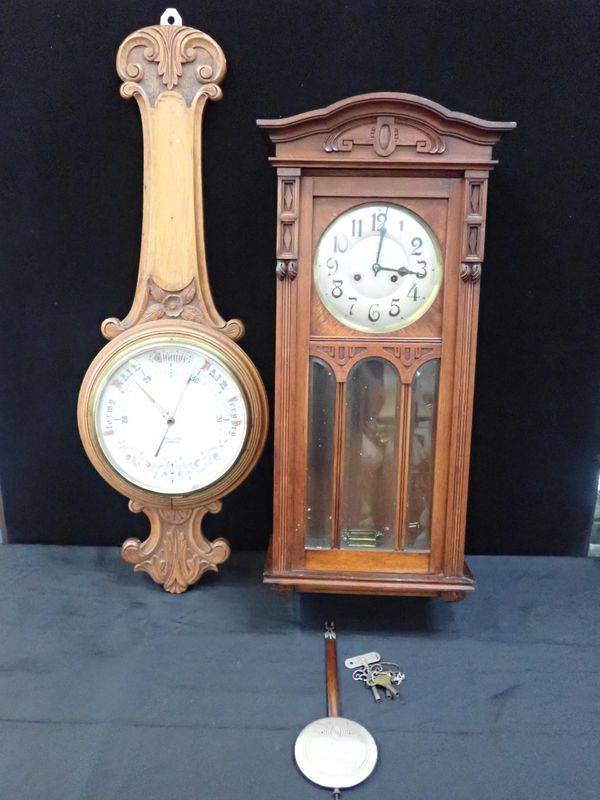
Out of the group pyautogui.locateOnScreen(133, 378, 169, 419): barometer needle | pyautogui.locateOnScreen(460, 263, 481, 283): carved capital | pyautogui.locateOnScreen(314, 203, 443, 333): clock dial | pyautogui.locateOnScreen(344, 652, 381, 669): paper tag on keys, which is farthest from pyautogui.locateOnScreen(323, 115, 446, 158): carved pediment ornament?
pyautogui.locateOnScreen(344, 652, 381, 669): paper tag on keys

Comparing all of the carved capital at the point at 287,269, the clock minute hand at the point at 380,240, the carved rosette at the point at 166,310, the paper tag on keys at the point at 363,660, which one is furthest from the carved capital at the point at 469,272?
the paper tag on keys at the point at 363,660

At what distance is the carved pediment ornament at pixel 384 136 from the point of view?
110 cm

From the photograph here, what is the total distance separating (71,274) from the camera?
148 centimetres

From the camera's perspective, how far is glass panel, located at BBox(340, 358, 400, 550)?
48.1 inches

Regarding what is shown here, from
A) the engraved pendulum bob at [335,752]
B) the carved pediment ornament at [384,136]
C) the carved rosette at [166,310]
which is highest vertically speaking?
the carved pediment ornament at [384,136]

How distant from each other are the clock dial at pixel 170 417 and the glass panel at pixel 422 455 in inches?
15.1

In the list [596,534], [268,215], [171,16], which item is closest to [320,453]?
[268,215]

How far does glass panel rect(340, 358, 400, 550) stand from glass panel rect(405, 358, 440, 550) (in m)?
0.03

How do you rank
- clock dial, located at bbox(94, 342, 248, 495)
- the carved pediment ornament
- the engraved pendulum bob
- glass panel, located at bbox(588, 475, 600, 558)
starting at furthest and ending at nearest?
glass panel, located at bbox(588, 475, 600, 558), clock dial, located at bbox(94, 342, 248, 495), the carved pediment ornament, the engraved pendulum bob

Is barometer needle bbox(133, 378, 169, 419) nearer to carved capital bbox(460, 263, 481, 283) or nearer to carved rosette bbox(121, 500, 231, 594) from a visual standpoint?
carved rosette bbox(121, 500, 231, 594)

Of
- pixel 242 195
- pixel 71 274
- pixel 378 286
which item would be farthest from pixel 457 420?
pixel 71 274

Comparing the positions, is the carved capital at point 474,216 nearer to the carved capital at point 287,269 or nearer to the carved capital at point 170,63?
the carved capital at point 287,269

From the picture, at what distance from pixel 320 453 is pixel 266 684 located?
0.46 metres

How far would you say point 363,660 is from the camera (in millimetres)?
1206
